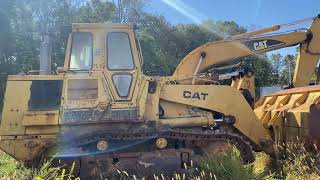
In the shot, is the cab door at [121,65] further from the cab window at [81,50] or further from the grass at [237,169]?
the grass at [237,169]

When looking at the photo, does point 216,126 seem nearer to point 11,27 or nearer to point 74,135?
point 74,135

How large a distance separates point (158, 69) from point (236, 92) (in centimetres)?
2455

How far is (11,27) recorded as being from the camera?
2888 centimetres

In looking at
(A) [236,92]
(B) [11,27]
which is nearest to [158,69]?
(B) [11,27]

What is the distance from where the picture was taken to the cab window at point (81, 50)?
8.27 metres


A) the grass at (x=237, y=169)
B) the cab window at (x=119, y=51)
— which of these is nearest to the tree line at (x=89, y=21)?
the cab window at (x=119, y=51)

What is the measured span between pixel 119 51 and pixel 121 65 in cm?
28

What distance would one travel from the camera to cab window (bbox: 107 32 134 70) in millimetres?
8266

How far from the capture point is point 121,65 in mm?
8273

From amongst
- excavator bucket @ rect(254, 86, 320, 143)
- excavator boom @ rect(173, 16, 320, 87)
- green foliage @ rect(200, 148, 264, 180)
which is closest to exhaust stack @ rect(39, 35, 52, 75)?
excavator boom @ rect(173, 16, 320, 87)

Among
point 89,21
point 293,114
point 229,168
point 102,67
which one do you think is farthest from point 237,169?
point 89,21

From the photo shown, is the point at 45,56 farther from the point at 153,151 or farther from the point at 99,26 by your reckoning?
the point at 153,151

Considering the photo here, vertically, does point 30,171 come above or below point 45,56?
below

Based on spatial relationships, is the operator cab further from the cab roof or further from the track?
the track
